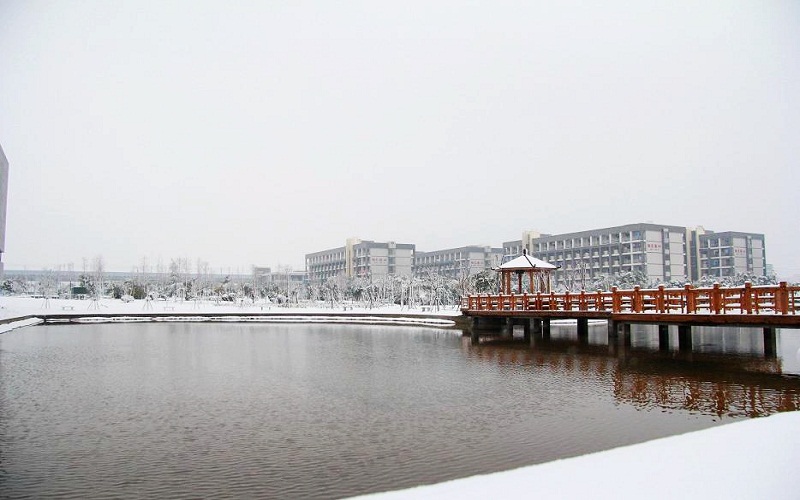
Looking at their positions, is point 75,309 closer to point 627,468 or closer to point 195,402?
point 195,402

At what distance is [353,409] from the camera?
11242 millimetres

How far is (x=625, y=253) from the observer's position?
79312 millimetres

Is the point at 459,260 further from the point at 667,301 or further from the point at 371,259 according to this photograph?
the point at 667,301

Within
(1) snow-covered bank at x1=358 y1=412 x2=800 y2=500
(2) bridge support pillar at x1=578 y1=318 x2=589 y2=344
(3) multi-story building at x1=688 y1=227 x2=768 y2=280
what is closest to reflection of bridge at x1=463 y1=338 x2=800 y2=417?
(2) bridge support pillar at x1=578 y1=318 x2=589 y2=344

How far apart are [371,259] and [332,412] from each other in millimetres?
91168

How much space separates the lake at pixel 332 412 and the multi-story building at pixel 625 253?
58617 mm

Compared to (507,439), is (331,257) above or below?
above

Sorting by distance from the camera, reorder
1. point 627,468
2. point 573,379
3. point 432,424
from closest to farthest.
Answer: point 627,468 < point 432,424 < point 573,379

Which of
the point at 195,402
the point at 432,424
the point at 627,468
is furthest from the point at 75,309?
the point at 627,468

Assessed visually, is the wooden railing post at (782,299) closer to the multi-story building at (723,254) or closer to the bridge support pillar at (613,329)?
the bridge support pillar at (613,329)

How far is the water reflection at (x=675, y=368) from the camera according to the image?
11.7 metres

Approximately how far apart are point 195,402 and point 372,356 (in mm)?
8793

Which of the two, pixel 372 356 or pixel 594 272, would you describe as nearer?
pixel 372 356

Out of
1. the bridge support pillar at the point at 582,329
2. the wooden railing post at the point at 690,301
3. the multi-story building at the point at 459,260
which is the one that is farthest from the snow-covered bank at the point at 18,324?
the multi-story building at the point at 459,260
